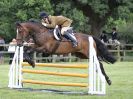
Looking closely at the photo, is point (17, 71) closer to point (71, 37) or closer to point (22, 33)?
point (22, 33)

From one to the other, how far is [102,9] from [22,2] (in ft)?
19.5

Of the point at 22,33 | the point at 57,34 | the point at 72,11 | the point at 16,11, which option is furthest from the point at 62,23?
the point at 16,11

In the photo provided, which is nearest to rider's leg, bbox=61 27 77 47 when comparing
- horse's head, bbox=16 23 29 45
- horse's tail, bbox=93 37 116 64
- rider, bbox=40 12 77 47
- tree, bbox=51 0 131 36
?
rider, bbox=40 12 77 47

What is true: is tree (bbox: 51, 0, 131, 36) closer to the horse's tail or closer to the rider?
the horse's tail

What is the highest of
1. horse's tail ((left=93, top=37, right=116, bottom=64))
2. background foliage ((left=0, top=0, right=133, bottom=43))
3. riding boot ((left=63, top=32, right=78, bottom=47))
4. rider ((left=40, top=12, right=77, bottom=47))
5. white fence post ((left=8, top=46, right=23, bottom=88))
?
background foliage ((left=0, top=0, right=133, bottom=43))

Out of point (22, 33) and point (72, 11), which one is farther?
point (72, 11)

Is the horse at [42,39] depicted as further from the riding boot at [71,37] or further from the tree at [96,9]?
the tree at [96,9]

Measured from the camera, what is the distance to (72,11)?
3681 centimetres

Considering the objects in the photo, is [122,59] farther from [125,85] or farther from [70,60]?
[125,85]

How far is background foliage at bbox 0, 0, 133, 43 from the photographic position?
36.3 metres

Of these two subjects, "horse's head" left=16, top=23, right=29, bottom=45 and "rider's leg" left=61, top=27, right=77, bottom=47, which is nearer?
"horse's head" left=16, top=23, right=29, bottom=45

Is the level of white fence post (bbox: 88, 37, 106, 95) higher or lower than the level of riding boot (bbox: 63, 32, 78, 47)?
lower

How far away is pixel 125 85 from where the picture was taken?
15219mm

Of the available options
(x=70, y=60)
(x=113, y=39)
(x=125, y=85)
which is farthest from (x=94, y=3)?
(x=125, y=85)
